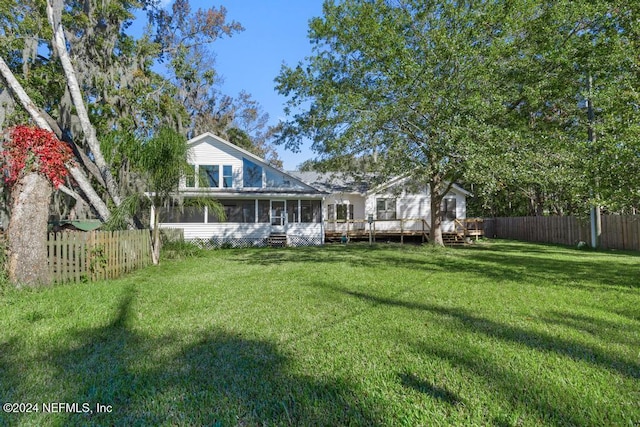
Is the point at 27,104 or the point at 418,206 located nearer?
the point at 27,104

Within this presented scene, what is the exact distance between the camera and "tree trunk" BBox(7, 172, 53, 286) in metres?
6.15

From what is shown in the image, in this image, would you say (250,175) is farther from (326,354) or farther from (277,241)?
(326,354)

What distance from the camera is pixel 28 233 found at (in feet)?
20.6

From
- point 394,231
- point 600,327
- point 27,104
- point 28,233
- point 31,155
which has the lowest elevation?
point 600,327

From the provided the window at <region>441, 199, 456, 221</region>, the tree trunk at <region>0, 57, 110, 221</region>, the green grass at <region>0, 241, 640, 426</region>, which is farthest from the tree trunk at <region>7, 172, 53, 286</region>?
the window at <region>441, 199, 456, 221</region>

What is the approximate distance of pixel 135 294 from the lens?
614 cm

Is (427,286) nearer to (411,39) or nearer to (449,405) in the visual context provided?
(449,405)

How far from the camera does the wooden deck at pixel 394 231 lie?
1953 cm

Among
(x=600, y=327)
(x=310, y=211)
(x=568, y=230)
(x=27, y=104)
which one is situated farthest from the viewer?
(x=310, y=211)

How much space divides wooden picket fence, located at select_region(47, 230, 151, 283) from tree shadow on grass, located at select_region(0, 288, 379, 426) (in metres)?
3.70

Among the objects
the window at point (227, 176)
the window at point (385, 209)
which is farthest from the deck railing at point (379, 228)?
the window at point (227, 176)

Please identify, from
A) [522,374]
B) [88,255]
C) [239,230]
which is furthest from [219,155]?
[522,374]

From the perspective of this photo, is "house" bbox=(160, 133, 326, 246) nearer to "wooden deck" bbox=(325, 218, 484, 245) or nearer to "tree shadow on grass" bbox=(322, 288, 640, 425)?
"wooden deck" bbox=(325, 218, 484, 245)

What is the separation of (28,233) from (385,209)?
17677 millimetres
